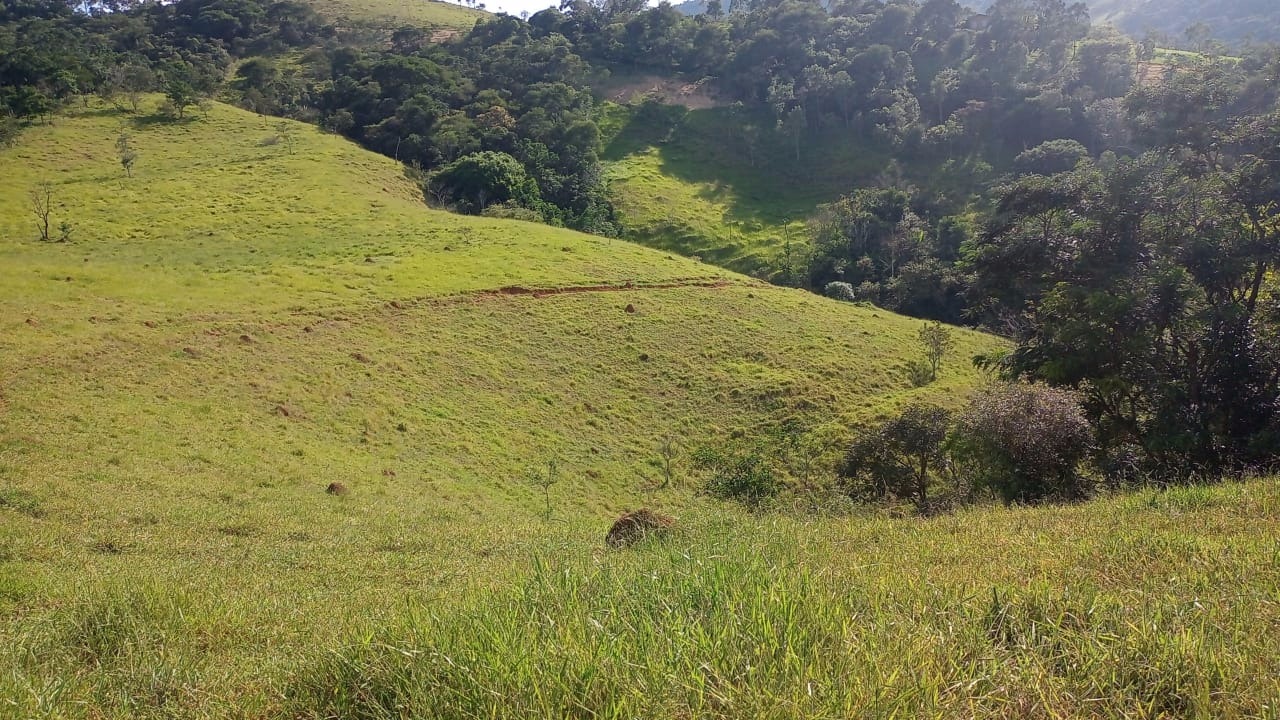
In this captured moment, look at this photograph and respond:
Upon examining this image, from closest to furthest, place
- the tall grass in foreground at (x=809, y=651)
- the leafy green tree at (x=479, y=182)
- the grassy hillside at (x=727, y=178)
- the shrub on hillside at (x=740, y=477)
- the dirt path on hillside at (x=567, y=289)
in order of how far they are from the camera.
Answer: the tall grass in foreground at (x=809, y=651)
the shrub on hillside at (x=740, y=477)
the dirt path on hillside at (x=567, y=289)
the leafy green tree at (x=479, y=182)
the grassy hillside at (x=727, y=178)

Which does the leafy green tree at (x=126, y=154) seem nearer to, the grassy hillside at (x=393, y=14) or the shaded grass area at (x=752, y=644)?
the shaded grass area at (x=752, y=644)

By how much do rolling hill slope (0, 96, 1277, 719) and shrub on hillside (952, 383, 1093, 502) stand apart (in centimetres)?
625

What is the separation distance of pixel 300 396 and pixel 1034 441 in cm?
Result: 2125

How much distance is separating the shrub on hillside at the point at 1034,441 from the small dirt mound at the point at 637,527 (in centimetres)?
806

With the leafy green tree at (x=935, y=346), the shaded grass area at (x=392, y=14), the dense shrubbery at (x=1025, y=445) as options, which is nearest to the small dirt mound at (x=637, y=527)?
the dense shrubbery at (x=1025, y=445)

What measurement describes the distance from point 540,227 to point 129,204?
27011 mm

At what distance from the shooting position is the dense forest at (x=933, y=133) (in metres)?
13.3

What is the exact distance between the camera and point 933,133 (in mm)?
81938


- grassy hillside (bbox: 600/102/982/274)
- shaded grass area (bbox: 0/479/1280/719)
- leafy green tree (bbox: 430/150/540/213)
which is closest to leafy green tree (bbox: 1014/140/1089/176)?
grassy hillside (bbox: 600/102/982/274)

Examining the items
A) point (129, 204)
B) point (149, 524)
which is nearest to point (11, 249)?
point (129, 204)

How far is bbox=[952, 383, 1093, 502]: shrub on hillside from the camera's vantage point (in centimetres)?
1309

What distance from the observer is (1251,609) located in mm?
2943

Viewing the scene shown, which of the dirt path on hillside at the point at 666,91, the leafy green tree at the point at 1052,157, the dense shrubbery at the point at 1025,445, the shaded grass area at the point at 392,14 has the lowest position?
the dense shrubbery at the point at 1025,445

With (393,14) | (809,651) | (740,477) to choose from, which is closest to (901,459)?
(740,477)
